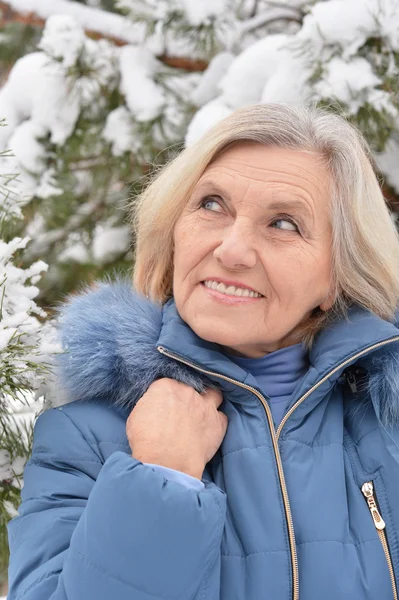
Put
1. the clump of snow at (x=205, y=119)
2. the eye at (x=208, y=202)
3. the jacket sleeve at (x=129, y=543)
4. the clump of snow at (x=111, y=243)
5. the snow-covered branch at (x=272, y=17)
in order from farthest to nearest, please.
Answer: the clump of snow at (x=111, y=243) < the snow-covered branch at (x=272, y=17) < the clump of snow at (x=205, y=119) < the eye at (x=208, y=202) < the jacket sleeve at (x=129, y=543)

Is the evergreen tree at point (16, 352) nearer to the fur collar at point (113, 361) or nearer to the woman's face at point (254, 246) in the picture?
the fur collar at point (113, 361)

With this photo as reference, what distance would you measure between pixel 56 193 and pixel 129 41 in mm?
685

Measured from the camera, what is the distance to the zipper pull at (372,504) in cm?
130

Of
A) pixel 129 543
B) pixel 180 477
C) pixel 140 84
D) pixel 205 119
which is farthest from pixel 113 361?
pixel 140 84

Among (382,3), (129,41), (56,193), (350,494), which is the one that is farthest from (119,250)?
(350,494)

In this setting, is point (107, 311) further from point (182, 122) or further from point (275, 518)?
point (182, 122)

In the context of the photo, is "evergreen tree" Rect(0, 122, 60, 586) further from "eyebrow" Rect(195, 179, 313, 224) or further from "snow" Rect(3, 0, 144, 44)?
"snow" Rect(3, 0, 144, 44)

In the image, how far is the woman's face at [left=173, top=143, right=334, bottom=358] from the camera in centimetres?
141

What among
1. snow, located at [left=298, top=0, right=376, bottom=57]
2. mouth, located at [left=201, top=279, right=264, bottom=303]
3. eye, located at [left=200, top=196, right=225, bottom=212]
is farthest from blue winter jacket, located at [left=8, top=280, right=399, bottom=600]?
snow, located at [left=298, top=0, right=376, bottom=57]

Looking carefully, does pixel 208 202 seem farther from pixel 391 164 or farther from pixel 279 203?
pixel 391 164

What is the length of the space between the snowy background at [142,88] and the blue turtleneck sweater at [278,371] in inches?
32.6

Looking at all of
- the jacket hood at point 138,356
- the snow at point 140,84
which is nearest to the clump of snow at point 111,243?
the snow at point 140,84

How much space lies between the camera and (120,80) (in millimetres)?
2717

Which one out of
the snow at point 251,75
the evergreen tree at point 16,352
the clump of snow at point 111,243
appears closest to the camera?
the evergreen tree at point 16,352
